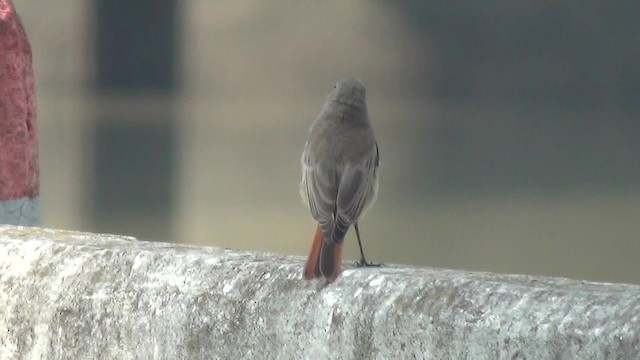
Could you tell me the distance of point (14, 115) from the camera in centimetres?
392

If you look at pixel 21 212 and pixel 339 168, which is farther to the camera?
pixel 21 212

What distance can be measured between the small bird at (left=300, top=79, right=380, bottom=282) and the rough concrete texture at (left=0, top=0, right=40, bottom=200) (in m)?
0.88

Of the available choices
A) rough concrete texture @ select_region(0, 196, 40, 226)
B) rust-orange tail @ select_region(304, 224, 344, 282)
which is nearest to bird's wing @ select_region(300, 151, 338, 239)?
rust-orange tail @ select_region(304, 224, 344, 282)

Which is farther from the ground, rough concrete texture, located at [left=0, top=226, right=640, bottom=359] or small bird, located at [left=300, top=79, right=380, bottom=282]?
small bird, located at [left=300, top=79, right=380, bottom=282]

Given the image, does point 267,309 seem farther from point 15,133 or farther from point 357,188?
point 15,133

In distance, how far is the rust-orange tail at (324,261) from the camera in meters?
2.81

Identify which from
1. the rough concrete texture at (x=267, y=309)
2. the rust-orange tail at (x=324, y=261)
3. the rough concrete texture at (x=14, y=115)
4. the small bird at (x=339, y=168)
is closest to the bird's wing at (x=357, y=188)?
the small bird at (x=339, y=168)

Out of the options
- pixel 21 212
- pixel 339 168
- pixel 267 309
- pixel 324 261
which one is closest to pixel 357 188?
pixel 339 168

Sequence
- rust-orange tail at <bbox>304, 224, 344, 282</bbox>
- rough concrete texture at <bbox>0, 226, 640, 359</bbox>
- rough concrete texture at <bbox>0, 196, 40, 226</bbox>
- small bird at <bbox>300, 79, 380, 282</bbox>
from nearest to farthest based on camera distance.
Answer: rough concrete texture at <bbox>0, 226, 640, 359</bbox>
rust-orange tail at <bbox>304, 224, 344, 282</bbox>
small bird at <bbox>300, 79, 380, 282</bbox>
rough concrete texture at <bbox>0, 196, 40, 226</bbox>

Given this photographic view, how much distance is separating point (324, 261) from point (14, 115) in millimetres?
1456

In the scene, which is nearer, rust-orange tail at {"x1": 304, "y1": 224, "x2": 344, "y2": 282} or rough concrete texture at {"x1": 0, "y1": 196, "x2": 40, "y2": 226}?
rust-orange tail at {"x1": 304, "y1": 224, "x2": 344, "y2": 282}

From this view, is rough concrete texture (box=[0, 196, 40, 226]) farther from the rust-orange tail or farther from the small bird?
the rust-orange tail

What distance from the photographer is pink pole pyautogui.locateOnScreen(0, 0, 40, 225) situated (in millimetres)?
3861

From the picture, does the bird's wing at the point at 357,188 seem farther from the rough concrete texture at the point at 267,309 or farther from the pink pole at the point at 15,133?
the pink pole at the point at 15,133
